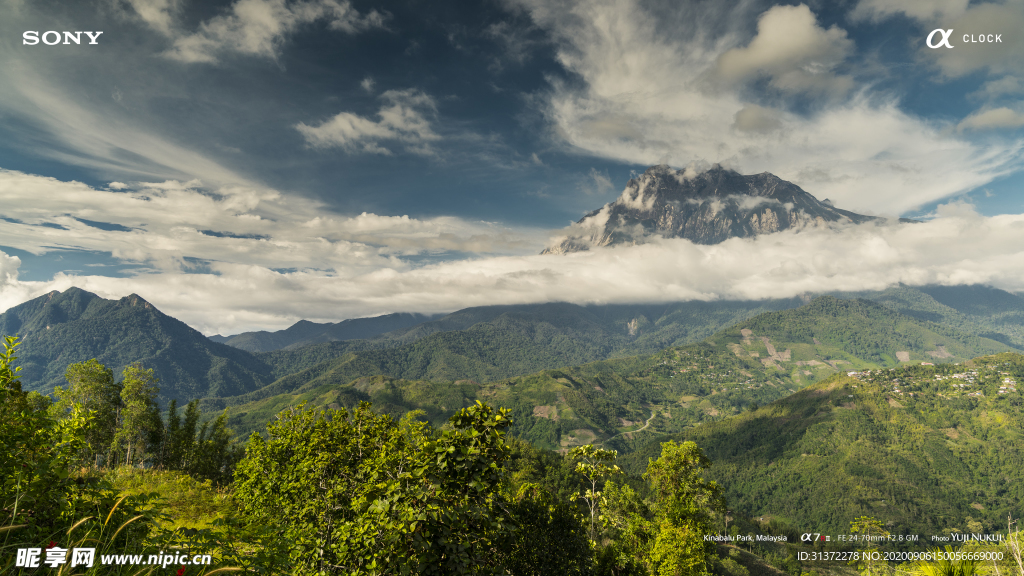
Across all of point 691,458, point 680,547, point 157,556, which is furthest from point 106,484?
point 691,458

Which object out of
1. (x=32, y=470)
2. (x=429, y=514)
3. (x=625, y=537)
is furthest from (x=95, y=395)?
(x=429, y=514)

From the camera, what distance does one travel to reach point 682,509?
31.8 m

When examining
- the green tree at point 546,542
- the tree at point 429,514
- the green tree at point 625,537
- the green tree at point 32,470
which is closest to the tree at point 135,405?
the green tree at point 32,470

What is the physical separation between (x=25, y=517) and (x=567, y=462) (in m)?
186

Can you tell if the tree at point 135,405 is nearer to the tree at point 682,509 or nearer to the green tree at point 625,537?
the green tree at point 625,537

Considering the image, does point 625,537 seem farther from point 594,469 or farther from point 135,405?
point 135,405

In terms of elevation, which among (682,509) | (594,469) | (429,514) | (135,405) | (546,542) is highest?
(429,514)

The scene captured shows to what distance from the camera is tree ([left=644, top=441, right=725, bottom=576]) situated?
27.9 meters

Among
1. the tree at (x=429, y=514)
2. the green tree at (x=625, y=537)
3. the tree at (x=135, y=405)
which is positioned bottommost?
the green tree at (x=625, y=537)

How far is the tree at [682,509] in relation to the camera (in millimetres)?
27938

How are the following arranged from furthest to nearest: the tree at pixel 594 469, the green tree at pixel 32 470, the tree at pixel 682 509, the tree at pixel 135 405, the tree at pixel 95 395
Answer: the tree at pixel 135 405 → the tree at pixel 95 395 → the tree at pixel 594 469 → the tree at pixel 682 509 → the green tree at pixel 32 470

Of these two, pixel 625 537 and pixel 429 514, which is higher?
pixel 429 514

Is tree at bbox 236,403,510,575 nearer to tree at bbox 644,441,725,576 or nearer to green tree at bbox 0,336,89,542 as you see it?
green tree at bbox 0,336,89,542

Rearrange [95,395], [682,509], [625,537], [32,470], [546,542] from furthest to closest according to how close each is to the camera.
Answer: [95,395]
[625,537]
[682,509]
[546,542]
[32,470]
